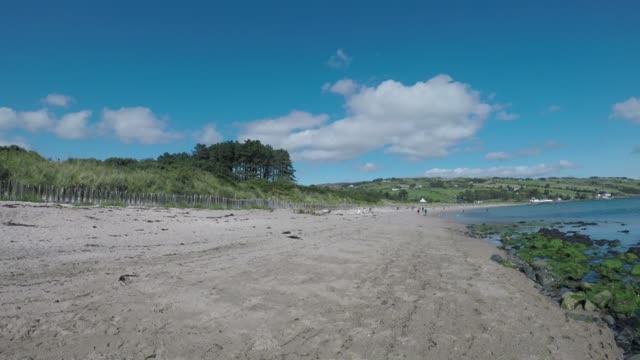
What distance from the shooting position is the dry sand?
476cm

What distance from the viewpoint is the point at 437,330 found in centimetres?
591

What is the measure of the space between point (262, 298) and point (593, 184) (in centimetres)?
22124

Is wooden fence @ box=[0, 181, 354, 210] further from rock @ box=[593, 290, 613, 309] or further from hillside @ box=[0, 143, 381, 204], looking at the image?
rock @ box=[593, 290, 613, 309]

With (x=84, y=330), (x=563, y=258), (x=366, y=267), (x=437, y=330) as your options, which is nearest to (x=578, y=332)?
(x=437, y=330)

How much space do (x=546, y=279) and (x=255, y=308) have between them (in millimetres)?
8232

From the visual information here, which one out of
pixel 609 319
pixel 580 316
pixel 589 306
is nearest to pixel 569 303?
pixel 589 306

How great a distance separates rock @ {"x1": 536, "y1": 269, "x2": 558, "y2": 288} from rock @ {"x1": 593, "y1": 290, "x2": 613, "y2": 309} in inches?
63.7

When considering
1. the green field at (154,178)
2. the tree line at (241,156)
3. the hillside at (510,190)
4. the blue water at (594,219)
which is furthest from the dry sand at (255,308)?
the hillside at (510,190)

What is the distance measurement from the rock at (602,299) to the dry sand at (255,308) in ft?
3.13

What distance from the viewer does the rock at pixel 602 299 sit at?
8.09 meters

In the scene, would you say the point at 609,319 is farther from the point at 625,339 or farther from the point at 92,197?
the point at 92,197

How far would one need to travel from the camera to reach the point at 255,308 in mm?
6223

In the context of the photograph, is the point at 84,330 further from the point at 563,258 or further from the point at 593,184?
the point at 593,184

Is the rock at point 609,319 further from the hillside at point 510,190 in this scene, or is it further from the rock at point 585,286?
the hillside at point 510,190
